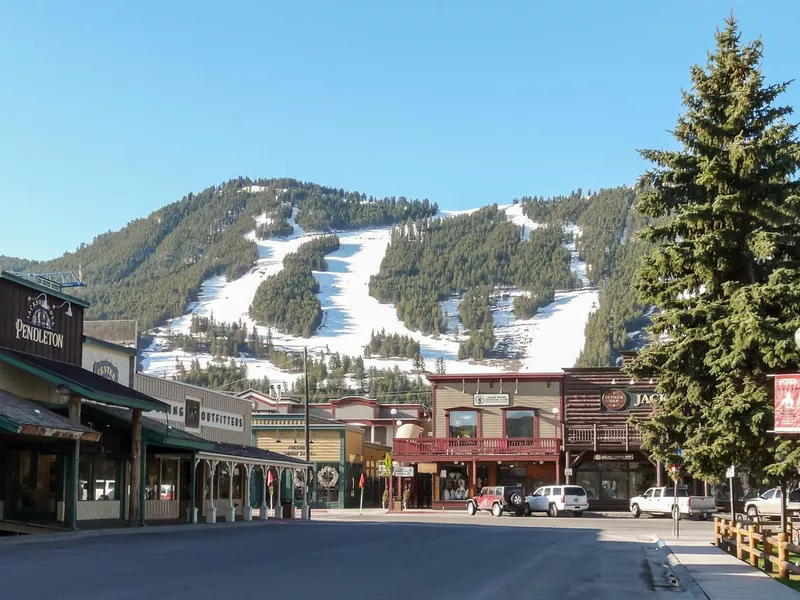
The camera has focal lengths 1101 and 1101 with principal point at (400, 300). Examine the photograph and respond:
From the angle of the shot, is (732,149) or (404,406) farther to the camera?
(404,406)

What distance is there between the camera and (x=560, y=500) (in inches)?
2180

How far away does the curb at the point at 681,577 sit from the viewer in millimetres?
17181

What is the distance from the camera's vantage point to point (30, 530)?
28641mm

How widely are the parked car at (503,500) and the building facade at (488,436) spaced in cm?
517

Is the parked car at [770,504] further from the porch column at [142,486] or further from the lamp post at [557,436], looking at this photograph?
the porch column at [142,486]

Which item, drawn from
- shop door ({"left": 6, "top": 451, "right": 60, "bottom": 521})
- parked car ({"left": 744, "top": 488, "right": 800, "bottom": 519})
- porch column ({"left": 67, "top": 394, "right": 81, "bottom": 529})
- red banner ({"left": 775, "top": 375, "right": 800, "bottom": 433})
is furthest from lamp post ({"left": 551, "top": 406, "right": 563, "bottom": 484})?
red banner ({"left": 775, "top": 375, "right": 800, "bottom": 433})

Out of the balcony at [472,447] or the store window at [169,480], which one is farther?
the balcony at [472,447]

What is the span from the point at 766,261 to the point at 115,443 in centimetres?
2137

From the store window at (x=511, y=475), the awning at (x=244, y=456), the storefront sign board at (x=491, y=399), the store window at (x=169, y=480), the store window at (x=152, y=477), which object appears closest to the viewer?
the store window at (x=152, y=477)

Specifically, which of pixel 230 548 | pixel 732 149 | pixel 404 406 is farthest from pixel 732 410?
pixel 404 406

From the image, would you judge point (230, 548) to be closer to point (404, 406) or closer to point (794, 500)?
point (794, 500)

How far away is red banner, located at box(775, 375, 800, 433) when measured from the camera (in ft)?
59.0

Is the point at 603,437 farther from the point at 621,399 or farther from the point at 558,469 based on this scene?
the point at 558,469

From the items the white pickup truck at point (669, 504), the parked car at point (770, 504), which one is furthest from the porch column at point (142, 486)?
the parked car at point (770, 504)
